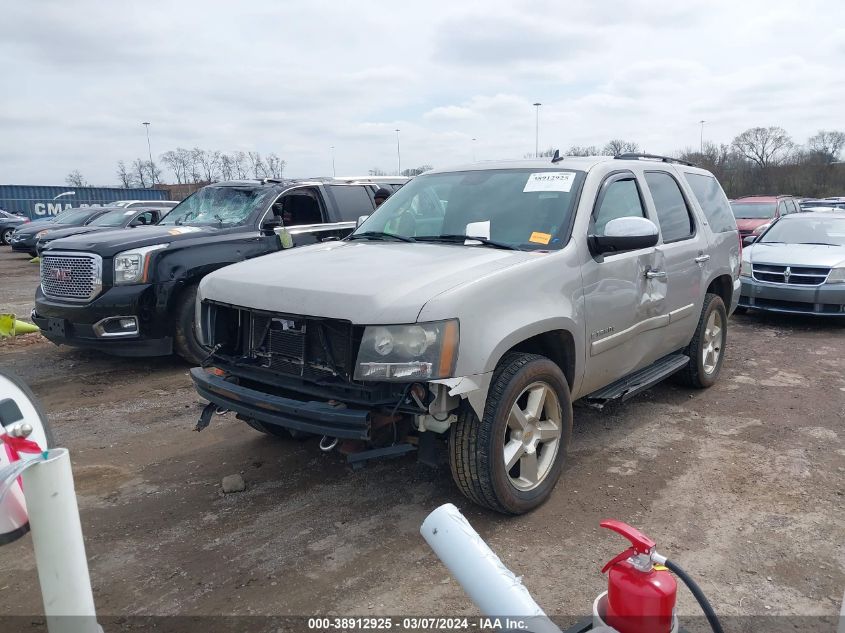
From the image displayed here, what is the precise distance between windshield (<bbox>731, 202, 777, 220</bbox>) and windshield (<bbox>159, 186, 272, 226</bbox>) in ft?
40.7

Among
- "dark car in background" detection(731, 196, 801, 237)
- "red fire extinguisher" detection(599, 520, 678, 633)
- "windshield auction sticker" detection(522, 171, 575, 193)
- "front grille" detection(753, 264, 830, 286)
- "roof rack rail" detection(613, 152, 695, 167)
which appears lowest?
"front grille" detection(753, 264, 830, 286)

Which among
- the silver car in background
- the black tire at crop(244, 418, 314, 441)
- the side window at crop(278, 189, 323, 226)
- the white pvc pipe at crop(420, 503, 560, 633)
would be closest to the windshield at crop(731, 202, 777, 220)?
the silver car in background

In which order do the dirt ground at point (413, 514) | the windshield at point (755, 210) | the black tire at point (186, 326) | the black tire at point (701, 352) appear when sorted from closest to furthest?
the dirt ground at point (413, 514), the black tire at point (701, 352), the black tire at point (186, 326), the windshield at point (755, 210)

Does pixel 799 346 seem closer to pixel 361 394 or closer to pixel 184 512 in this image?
pixel 361 394

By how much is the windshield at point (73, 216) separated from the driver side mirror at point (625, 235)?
19.4 metres

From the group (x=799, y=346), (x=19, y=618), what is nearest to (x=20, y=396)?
(x=19, y=618)

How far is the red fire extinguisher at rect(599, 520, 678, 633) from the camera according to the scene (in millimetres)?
1793

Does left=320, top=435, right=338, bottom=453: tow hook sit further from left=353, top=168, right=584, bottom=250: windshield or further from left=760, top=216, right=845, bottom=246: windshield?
left=760, top=216, right=845, bottom=246: windshield

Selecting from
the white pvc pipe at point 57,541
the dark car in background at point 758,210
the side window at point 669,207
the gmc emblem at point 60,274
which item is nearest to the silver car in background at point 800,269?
the side window at point 669,207

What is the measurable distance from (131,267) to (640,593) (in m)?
5.54

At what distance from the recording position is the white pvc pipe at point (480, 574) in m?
1.71

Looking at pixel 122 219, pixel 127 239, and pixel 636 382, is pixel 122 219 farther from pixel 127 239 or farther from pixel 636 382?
pixel 636 382

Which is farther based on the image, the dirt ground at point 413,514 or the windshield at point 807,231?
the windshield at point 807,231

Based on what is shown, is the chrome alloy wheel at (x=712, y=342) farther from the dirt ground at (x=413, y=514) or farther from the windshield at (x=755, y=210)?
the windshield at (x=755, y=210)
